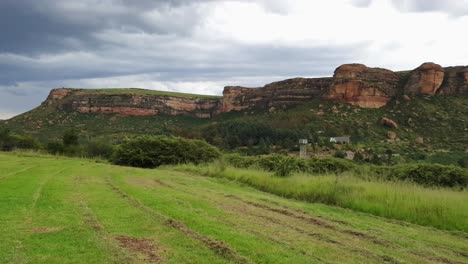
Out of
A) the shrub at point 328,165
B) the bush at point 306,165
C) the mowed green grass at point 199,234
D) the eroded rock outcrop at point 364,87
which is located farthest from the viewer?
the eroded rock outcrop at point 364,87

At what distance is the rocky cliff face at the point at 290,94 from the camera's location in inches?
4119

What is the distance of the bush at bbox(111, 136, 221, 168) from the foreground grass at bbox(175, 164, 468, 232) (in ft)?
71.9

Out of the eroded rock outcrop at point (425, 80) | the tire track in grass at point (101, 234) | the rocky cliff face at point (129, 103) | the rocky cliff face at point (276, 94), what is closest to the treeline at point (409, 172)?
the tire track in grass at point (101, 234)

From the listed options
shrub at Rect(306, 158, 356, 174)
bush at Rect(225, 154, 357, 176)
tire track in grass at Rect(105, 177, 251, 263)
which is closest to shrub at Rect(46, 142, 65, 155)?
bush at Rect(225, 154, 357, 176)

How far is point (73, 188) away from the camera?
650 inches

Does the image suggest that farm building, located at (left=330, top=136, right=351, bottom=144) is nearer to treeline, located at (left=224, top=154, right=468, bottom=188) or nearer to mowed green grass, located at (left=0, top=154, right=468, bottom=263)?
treeline, located at (left=224, top=154, right=468, bottom=188)

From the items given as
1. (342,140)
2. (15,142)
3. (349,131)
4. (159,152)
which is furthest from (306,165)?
(349,131)

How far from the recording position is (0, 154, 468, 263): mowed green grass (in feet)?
23.7

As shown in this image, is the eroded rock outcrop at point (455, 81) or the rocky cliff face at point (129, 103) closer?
A: the eroded rock outcrop at point (455, 81)

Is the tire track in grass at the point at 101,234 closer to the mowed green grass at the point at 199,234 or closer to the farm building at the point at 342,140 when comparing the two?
the mowed green grass at the point at 199,234

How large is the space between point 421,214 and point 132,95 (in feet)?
480

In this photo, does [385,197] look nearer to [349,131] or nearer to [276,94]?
[349,131]

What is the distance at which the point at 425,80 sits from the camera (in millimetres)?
102250

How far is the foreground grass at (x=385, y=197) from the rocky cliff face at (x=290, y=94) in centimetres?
9044
